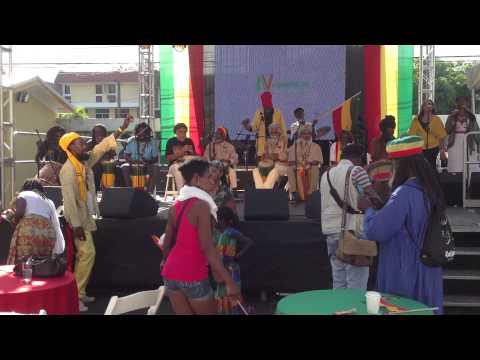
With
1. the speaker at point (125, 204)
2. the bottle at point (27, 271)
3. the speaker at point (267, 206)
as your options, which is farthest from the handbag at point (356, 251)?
the speaker at point (125, 204)

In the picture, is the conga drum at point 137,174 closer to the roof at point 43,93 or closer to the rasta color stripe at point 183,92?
the rasta color stripe at point 183,92

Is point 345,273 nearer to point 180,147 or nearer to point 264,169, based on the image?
point 264,169

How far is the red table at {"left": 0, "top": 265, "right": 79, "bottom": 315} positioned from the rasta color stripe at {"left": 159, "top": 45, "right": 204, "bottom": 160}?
6.38 meters

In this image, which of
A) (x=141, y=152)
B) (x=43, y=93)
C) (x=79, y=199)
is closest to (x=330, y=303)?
(x=79, y=199)

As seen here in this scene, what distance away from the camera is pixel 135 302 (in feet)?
9.28

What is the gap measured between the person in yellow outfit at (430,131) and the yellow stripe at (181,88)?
14.5 feet

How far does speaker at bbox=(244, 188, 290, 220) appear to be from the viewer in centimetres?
544

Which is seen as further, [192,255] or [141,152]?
[141,152]

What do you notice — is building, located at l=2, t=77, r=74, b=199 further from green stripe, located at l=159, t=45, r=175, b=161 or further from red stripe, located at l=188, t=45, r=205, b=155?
red stripe, located at l=188, t=45, r=205, b=155

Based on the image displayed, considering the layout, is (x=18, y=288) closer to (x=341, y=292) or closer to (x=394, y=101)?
(x=341, y=292)

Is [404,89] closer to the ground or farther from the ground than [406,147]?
farther from the ground

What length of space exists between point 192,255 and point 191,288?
188mm

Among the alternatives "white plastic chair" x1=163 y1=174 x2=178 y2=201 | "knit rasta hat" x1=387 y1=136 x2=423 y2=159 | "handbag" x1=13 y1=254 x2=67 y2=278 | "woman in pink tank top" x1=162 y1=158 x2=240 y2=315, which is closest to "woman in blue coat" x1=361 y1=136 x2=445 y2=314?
"knit rasta hat" x1=387 y1=136 x2=423 y2=159
